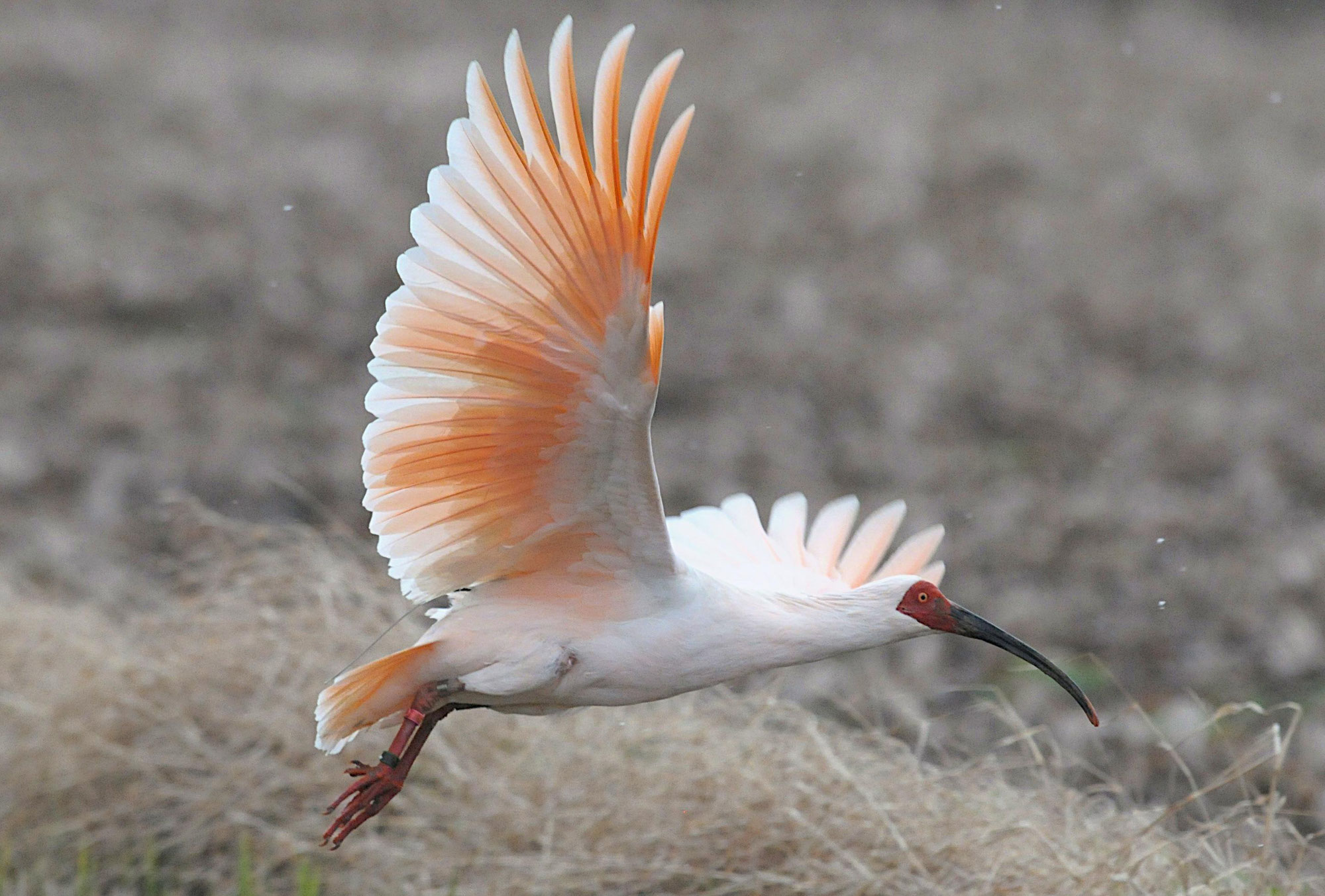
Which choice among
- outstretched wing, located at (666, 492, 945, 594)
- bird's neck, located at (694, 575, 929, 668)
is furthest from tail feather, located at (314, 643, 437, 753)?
outstretched wing, located at (666, 492, 945, 594)

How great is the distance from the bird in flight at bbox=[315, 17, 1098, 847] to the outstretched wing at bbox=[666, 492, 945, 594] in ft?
0.89

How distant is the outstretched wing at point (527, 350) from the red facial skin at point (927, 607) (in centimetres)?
49

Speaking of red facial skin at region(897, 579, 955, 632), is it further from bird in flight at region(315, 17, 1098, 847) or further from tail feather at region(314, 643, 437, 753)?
tail feather at region(314, 643, 437, 753)

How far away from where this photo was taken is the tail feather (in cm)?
310

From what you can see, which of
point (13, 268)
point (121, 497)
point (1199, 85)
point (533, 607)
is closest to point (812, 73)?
point (1199, 85)

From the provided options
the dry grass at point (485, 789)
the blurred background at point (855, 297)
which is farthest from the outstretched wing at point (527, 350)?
the blurred background at point (855, 297)

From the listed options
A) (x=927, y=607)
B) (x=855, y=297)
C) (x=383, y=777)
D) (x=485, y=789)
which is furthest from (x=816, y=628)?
(x=855, y=297)

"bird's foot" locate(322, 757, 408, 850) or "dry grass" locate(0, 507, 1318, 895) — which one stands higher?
"bird's foot" locate(322, 757, 408, 850)

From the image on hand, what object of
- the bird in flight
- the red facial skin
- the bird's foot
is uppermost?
the bird in flight

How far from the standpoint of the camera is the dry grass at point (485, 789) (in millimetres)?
3949

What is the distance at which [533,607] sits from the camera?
10.5ft

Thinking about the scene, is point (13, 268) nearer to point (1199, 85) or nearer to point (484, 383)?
point (484, 383)

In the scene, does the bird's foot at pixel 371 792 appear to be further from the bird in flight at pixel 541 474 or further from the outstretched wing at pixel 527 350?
the outstretched wing at pixel 527 350

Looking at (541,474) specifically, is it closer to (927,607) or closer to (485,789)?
(927,607)
